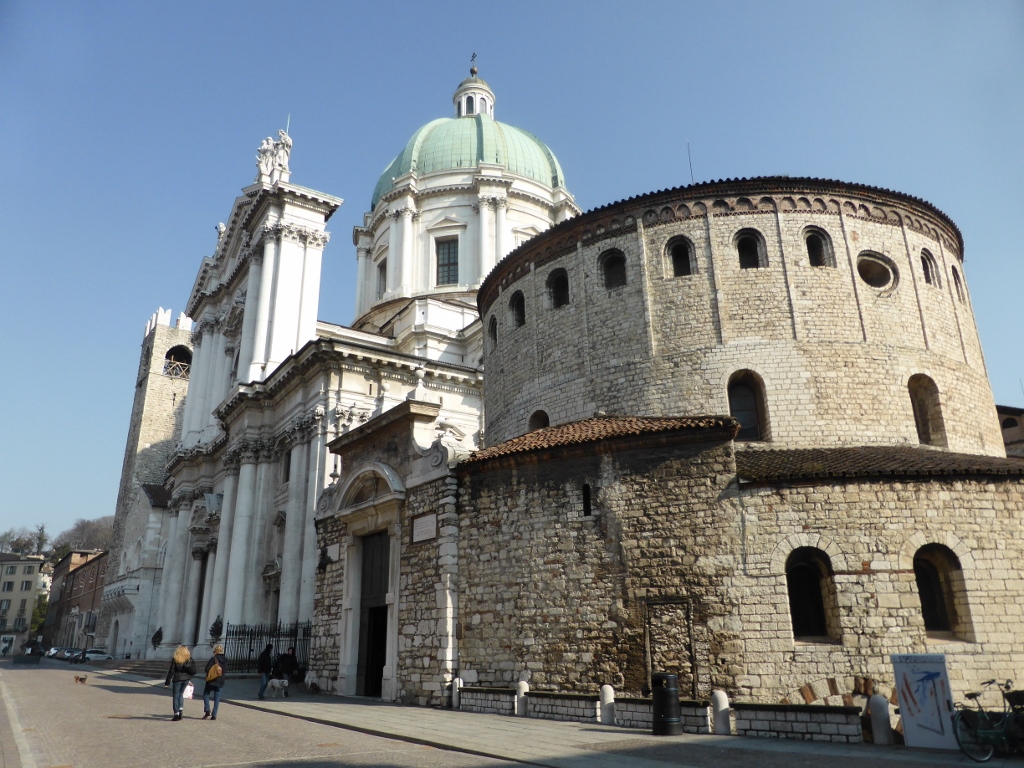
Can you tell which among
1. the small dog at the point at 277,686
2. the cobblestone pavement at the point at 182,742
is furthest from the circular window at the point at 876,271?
the small dog at the point at 277,686

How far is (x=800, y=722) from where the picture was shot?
425 inches

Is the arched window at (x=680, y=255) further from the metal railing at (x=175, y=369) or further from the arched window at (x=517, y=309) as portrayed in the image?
the metal railing at (x=175, y=369)

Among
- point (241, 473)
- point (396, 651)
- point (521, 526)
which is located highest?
point (241, 473)

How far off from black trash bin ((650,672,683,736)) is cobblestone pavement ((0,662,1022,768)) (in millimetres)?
236

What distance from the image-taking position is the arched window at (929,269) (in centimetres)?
1989

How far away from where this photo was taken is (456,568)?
627 inches

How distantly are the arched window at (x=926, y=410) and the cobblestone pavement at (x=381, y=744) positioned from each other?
1016cm

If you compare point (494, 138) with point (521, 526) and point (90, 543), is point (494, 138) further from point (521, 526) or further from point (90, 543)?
point (90, 543)

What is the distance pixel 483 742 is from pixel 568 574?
4.25m

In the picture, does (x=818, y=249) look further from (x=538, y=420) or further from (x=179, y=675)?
(x=179, y=675)

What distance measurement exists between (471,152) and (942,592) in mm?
42620

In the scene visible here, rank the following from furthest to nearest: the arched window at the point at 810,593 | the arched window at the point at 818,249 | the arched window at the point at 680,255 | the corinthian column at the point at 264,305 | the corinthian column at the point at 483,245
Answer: the corinthian column at the point at 483,245 → the corinthian column at the point at 264,305 → the arched window at the point at 680,255 → the arched window at the point at 818,249 → the arched window at the point at 810,593

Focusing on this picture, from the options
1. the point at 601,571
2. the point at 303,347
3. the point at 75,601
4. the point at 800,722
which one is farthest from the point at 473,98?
the point at 75,601

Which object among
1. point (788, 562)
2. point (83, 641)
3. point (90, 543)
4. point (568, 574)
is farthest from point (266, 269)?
point (90, 543)
